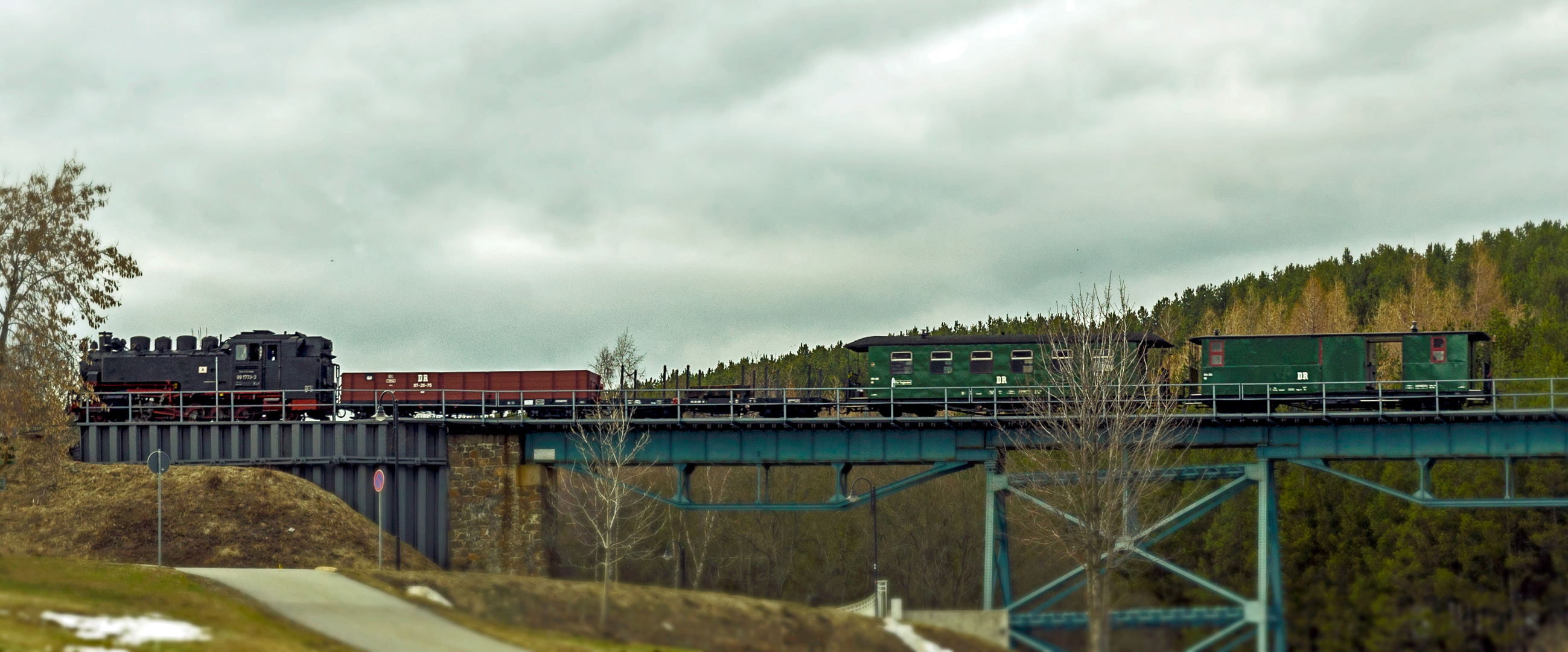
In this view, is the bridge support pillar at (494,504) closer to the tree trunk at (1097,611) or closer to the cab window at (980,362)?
the cab window at (980,362)

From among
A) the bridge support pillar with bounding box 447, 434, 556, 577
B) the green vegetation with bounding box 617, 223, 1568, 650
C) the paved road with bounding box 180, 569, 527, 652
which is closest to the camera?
the paved road with bounding box 180, 569, 527, 652

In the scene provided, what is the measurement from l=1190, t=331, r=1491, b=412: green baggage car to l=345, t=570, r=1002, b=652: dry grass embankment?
545 inches

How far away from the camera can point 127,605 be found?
94.0 ft

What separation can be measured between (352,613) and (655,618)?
27.6ft

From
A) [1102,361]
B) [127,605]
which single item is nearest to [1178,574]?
[1102,361]

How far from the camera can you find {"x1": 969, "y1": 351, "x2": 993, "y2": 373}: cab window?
47.9 meters

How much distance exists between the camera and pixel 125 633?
83.0 ft

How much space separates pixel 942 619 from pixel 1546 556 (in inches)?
1698

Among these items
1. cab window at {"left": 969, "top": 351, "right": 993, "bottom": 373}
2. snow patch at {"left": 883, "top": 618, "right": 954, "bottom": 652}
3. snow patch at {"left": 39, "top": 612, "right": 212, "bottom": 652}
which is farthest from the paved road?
cab window at {"left": 969, "top": 351, "right": 993, "bottom": 373}

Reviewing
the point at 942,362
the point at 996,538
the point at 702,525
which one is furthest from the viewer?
the point at 702,525

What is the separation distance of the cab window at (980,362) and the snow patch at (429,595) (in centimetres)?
2051

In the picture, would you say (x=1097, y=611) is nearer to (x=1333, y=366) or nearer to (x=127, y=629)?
(x=1333, y=366)

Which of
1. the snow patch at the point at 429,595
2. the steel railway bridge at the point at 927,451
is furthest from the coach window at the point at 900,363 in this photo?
the snow patch at the point at 429,595

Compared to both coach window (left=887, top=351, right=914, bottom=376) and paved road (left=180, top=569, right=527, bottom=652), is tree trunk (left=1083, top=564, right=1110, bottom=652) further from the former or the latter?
paved road (left=180, top=569, right=527, bottom=652)
